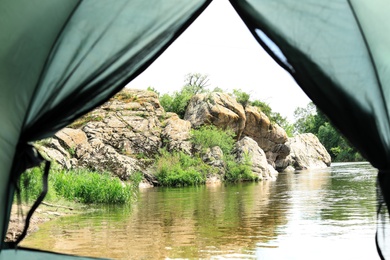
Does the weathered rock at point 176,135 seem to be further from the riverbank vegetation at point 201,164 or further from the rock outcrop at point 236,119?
the rock outcrop at point 236,119

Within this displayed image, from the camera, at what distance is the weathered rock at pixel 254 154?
15.8 metres

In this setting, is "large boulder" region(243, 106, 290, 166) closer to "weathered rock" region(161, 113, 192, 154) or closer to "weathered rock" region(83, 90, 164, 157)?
"weathered rock" region(161, 113, 192, 154)

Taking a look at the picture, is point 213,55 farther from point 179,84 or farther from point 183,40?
point 179,84

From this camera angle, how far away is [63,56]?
224cm

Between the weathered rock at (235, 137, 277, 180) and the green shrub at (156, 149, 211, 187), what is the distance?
155 centimetres

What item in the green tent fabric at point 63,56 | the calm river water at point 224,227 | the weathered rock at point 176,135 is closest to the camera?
the green tent fabric at point 63,56

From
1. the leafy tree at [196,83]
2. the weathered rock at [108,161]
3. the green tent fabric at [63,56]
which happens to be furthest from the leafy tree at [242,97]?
the green tent fabric at [63,56]

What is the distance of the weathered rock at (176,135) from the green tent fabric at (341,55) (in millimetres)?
12351

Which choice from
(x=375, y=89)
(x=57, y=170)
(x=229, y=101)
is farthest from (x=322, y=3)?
(x=229, y=101)

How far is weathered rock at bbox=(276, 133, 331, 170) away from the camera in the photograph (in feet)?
63.2

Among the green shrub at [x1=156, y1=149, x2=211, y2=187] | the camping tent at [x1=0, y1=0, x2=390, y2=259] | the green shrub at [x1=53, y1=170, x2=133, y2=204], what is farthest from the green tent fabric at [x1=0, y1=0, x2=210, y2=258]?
the green shrub at [x1=156, y1=149, x2=211, y2=187]

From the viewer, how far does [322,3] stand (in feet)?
7.25

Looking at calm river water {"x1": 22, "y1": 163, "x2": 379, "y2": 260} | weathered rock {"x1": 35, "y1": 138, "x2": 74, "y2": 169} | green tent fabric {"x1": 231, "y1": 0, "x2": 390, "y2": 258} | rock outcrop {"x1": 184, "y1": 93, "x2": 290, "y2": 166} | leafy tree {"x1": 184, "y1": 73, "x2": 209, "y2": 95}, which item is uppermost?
leafy tree {"x1": 184, "y1": 73, "x2": 209, "y2": 95}

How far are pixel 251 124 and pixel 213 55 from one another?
675 centimetres
